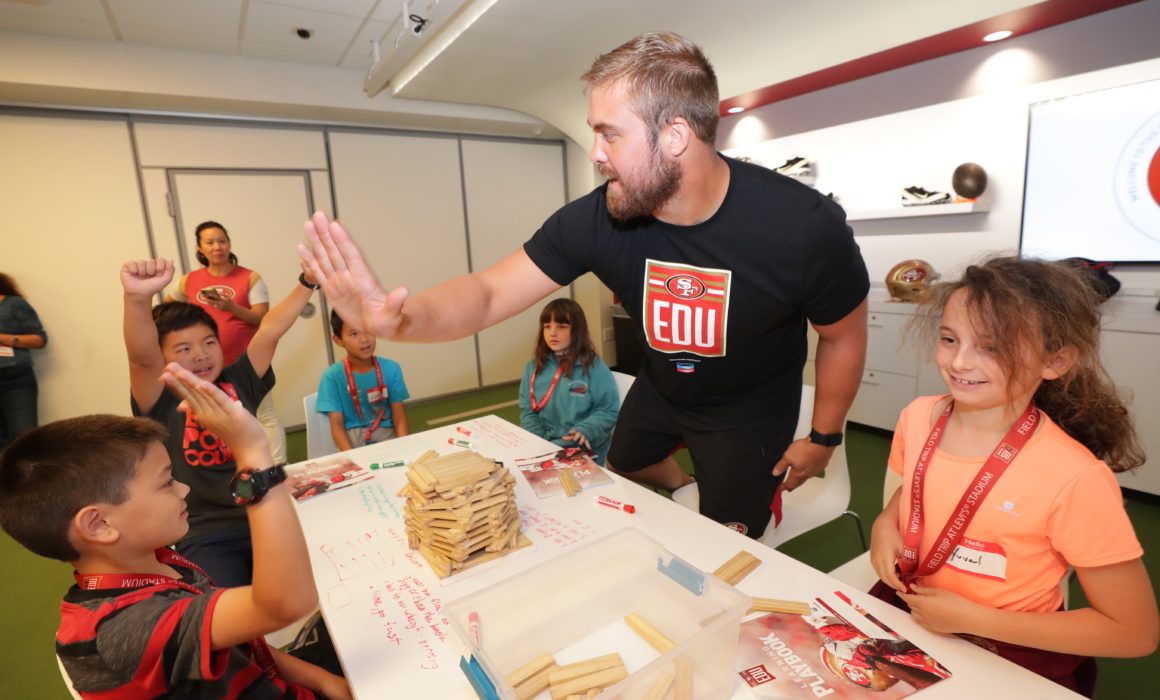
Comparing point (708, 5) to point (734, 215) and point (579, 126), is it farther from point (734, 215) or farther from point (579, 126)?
point (734, 215)

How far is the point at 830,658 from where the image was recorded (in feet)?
2.97

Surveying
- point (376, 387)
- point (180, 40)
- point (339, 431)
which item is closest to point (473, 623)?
point (339, 431)

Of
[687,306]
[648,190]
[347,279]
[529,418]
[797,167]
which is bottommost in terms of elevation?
[529,418]

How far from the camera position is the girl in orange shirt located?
36.4 inches

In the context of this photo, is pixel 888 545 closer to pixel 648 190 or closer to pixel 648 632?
pixel 648 632

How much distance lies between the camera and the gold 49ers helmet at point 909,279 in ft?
12.3

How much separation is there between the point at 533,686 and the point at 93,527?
0.77 m

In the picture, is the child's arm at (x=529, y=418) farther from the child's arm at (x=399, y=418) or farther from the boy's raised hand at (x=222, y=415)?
the boy's raised hand at (x=222, y=415)

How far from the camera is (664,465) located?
2154 mm

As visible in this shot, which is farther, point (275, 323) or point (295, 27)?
point (295, 27)

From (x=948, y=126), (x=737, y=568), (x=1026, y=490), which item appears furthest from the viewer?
(x=948, y=126)

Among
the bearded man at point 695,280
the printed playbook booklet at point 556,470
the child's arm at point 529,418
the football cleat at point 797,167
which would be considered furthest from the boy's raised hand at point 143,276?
the football cleat at point 797,167

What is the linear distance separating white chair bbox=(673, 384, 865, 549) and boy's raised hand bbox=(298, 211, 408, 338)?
4.38ft

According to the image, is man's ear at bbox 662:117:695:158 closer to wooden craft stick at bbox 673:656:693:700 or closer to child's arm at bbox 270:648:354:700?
wooden craft stick at bbox 673:656:693:700
